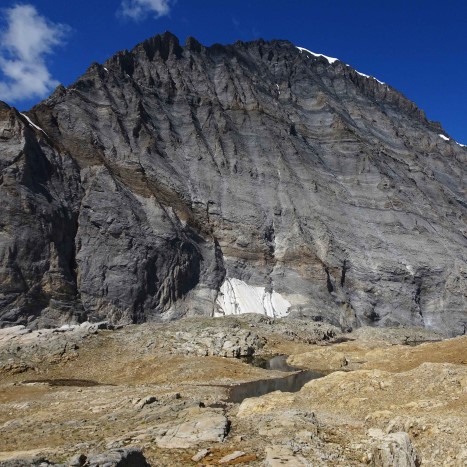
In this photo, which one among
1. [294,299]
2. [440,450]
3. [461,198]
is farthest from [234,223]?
[440,450]

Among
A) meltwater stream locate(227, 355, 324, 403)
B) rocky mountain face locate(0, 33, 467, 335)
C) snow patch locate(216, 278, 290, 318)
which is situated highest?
rocky mountain face locate(0, 33, 467, 335)

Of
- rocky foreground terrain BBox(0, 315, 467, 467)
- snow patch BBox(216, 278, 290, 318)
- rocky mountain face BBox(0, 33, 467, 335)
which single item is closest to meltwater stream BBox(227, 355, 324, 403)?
rocky foreground terrain BBox(0, 315, 467, 467)

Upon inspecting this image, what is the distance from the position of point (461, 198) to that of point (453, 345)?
4656 inches

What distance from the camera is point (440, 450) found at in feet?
41.8

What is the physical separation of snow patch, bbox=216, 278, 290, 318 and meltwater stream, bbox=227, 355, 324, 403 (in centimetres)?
4059

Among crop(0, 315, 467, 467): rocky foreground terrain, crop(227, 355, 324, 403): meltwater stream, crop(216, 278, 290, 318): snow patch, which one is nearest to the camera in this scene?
crop(0, 315, 467, 467): rocky foreground terrain

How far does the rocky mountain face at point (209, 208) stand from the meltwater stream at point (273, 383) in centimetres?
4089

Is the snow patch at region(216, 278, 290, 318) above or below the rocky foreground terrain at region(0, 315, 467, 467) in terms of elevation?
above

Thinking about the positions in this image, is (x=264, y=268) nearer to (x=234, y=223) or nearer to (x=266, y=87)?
(x=234, y=223)

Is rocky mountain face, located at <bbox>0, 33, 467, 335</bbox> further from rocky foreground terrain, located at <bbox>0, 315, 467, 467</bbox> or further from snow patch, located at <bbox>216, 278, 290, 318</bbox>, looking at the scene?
rocky foreground terrain, located at <bbox>0, 315, 467, 467</bbox>

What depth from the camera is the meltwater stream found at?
30.1 meters

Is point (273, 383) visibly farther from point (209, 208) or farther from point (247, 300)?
point (209, 208)

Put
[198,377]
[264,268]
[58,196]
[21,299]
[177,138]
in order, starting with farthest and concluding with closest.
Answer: [177,138] → [264,268] → [58,196] → [21,299] → [198,377]

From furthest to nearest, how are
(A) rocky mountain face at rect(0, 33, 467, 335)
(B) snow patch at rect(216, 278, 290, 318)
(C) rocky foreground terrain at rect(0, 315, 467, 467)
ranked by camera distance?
(B) snow patch at rect(216, 278, 290, 318) → (A) rocky mountain face at rect(0, 33, 467, 335) → (C) rocky foreground terrain at rect(0, 315, 467, 467)
